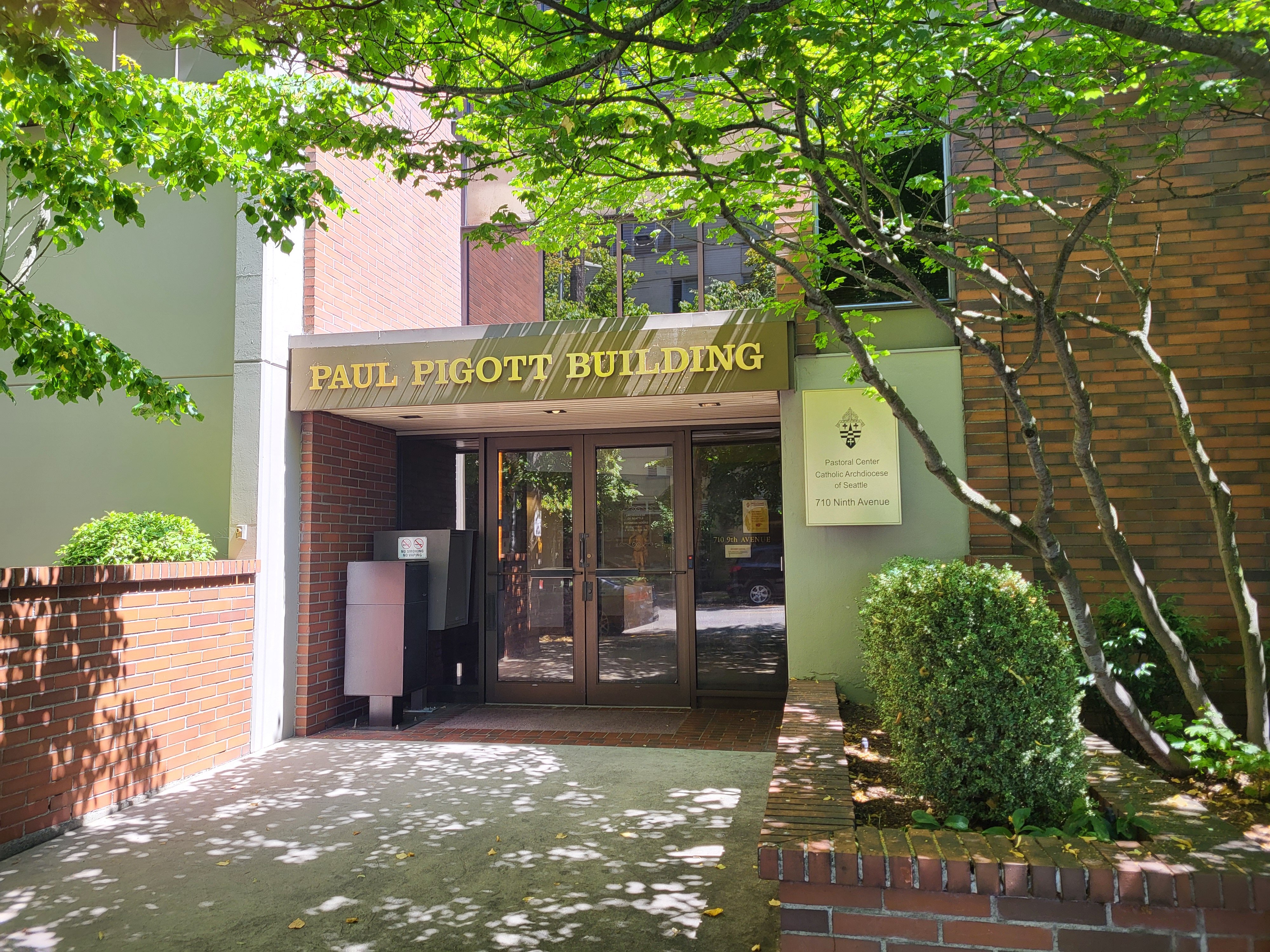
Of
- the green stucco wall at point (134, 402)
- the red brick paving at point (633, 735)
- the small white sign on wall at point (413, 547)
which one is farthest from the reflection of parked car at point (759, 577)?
the green stucco wall at point (134, 402)

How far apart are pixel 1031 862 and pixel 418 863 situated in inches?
115

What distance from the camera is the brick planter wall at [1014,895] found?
2.62m

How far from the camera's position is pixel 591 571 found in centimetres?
830

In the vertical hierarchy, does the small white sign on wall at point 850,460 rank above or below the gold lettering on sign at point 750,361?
below

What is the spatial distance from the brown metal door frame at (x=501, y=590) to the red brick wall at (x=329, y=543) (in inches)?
43.2

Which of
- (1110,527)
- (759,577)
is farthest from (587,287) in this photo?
(1110,527)

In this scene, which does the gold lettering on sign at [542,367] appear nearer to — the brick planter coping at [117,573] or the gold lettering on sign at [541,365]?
the gold lettering on sign at [541,365]

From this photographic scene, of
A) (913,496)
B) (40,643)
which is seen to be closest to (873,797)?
(913,496)

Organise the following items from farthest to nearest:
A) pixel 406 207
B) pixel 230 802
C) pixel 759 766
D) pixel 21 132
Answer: pixel 406 207, pixel 759 766, pixel 230 802, pixel 21 132

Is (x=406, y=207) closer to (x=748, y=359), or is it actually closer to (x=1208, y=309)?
(x=748, y=359)

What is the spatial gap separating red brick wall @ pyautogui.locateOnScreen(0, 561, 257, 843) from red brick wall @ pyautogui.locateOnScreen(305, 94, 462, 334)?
8.39 ft

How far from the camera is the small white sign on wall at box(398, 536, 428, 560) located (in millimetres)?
7957

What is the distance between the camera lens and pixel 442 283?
9797 mm

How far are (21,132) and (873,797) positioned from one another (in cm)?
554
